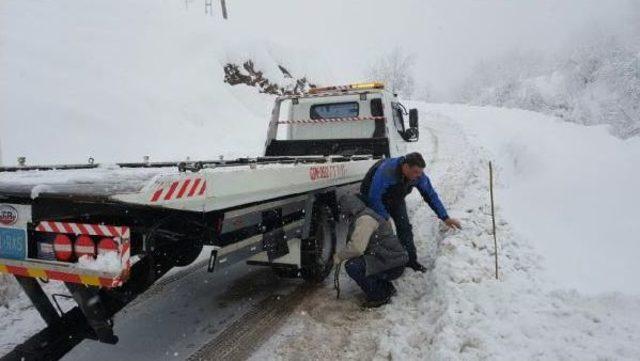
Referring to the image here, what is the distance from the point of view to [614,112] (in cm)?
4631

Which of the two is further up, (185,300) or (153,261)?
(153,261)

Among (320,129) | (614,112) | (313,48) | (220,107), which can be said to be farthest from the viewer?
(614,112)

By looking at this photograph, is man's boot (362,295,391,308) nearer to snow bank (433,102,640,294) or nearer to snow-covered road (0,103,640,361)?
snow-covered road (0,103,640,361)

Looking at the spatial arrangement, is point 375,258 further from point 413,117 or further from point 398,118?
point 398,118

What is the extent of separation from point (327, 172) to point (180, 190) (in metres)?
2.35

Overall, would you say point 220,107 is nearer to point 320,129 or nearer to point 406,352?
point 320,129

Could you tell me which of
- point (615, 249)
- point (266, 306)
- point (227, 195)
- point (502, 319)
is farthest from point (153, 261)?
point (615, 249)

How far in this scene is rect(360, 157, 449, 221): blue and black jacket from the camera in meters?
5.16

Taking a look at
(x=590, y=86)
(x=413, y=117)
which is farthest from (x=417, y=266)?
(x=590, y=86)

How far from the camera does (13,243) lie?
9.78 ft

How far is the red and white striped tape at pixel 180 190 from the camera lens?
8.55ft

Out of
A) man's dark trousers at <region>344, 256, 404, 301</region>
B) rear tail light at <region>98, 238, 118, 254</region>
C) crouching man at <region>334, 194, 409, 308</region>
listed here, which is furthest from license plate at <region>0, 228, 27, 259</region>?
man's dark trousers at <region>344, 256, 404, 301</region>

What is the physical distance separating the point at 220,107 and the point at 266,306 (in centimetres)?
1494

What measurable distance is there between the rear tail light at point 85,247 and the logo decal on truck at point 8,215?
473mm
